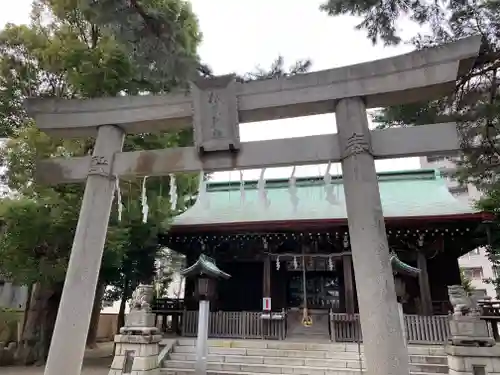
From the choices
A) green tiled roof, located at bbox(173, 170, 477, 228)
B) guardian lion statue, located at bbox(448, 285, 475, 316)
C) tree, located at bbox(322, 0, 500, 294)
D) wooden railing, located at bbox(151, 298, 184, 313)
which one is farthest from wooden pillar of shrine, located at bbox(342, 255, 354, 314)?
tree, located at bbox(322, 0, 500, 294)

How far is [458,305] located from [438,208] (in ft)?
17.9

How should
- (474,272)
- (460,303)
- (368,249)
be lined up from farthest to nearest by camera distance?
(474,272) → (460,303) → (368,249)

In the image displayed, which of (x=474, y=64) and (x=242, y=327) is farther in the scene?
(x=242, y=327)

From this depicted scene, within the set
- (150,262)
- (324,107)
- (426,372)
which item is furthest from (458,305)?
(150,262)

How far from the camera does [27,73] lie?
1061 cm

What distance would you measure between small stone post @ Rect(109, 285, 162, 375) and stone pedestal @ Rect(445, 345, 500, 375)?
607 centimetres

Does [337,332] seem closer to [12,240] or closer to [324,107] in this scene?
[324,107]

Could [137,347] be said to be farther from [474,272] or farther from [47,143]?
[474,272]

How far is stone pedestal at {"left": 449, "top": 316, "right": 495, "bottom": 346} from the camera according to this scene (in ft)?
22.1

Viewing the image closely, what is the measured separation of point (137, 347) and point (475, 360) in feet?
21.8

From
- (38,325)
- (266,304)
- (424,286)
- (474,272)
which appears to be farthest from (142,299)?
(474,272)

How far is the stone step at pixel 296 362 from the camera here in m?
8.40

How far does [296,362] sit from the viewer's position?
9.00 m

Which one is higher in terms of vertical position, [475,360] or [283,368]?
[475,360]
